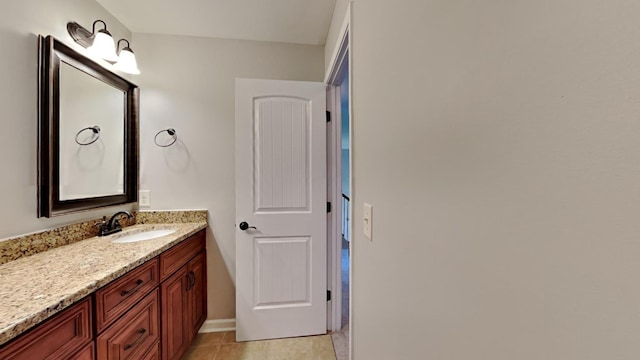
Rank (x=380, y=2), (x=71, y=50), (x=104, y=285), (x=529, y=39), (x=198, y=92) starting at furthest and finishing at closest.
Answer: (x=198, y=92) < (x=71, y=50) < (x=104, y=285) < (x=380, y=2) < (x=529, y=39)

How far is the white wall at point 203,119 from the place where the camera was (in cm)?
206

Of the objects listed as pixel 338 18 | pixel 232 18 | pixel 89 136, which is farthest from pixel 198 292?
pixel 338 18

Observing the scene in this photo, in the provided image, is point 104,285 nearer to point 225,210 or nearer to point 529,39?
point 225,210

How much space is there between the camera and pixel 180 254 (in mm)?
1698

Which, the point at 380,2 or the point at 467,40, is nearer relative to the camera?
the point at 467,40

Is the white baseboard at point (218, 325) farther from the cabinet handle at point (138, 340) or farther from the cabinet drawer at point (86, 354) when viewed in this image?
the cabinet drawer at point (86, 354)

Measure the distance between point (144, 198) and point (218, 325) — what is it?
1.18m

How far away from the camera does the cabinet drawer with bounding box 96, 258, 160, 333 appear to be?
1028 millimetres

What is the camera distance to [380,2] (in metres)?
0.85

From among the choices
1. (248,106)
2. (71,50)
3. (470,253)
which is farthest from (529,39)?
(71,50)

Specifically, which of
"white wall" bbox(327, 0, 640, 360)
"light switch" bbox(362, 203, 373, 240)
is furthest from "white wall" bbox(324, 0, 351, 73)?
"light switch" bbox(362, 203, 373, 240)

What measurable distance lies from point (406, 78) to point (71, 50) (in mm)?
1855

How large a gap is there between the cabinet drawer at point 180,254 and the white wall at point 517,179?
4.47 feet

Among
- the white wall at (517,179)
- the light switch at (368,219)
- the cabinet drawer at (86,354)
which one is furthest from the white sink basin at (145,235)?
the white wall at (517,179)
